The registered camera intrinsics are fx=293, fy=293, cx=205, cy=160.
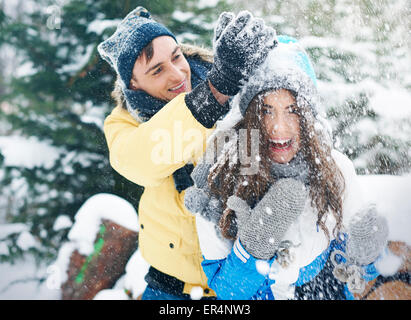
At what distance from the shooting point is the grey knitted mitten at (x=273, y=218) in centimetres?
96

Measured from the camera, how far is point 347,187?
111 centimetres

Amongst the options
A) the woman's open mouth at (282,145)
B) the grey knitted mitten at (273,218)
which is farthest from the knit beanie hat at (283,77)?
the grey knitted mitten at (273,218)

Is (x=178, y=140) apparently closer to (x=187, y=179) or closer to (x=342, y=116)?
(x=187, y=179)

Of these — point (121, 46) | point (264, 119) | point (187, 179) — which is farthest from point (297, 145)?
point (121, 46)

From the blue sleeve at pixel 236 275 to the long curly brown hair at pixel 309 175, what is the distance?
0.35 ft

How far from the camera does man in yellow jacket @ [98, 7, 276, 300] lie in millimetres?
900

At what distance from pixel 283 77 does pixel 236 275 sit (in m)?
0.71

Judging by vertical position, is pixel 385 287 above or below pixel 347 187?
below

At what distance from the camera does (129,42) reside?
4.40 ft

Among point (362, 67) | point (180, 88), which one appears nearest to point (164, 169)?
point (180, 88)

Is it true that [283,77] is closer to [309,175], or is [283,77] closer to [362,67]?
[309,175]

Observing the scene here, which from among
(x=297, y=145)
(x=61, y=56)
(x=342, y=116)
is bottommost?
(x=61, y=56)
